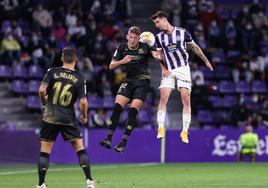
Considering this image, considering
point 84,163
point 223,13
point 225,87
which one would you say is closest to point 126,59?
point 84,163

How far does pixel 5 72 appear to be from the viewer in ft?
103

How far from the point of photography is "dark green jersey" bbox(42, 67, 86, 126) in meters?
15.1

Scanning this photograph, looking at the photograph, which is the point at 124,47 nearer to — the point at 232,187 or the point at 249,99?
the point at 232,187

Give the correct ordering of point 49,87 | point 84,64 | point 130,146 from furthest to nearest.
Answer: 1. point 84,64
2. point 130,146
3. point 49,87

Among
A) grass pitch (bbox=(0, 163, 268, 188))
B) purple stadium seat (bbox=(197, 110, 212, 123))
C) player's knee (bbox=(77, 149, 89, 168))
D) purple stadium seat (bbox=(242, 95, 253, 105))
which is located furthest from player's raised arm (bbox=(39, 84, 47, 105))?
purple stadium seat (bbox=(242, 95, 253, 105))

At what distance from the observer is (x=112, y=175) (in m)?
21.0

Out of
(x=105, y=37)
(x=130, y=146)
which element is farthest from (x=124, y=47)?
(x=105, y=37)

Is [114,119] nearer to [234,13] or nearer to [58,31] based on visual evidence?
[58,31]

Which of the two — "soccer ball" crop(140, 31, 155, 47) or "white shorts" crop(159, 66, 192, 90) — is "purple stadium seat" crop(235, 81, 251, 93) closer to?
"white shorts" crop(159, 66, 192, 90)

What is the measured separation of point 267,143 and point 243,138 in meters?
0.95

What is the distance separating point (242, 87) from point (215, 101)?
1476 mm

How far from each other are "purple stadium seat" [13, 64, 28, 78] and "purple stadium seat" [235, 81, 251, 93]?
8.38m

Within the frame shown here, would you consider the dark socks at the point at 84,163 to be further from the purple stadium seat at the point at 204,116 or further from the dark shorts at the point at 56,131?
the purple stadium seat at the point at 204,116

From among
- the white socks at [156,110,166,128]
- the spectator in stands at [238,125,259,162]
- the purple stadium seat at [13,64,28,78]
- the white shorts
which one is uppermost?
the purple stadium seat at [13,64,28,78]
